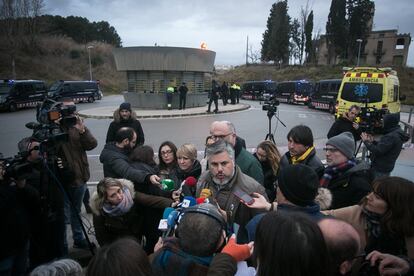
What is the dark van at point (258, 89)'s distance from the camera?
101 feet

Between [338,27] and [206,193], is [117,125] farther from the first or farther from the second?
[338,27]

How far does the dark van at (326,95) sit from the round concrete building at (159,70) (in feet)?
29.5

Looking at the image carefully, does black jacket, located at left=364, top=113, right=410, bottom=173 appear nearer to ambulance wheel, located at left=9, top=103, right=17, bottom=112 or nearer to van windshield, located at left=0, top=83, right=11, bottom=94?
ambulance wheel, located at left=9, top=103, right=17, bottom=112

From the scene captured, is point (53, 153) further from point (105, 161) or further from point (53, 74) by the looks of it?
point (53, 74)

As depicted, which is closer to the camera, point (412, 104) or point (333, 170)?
point (333, 170)

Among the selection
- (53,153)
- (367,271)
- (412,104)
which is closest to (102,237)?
(53,153)

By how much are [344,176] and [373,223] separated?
23.7 inches

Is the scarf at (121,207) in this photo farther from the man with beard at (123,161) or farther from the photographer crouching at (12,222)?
the photographer crouching at (12,222)

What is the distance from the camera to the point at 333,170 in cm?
288

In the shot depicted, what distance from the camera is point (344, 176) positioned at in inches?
108

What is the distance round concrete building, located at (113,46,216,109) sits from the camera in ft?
67.3

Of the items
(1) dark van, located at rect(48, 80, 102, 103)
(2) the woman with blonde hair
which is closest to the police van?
(2) the woman with blonde hair

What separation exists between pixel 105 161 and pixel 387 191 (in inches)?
119

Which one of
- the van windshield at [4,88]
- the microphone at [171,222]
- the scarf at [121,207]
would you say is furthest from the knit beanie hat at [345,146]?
the van windshield at [4,88]
